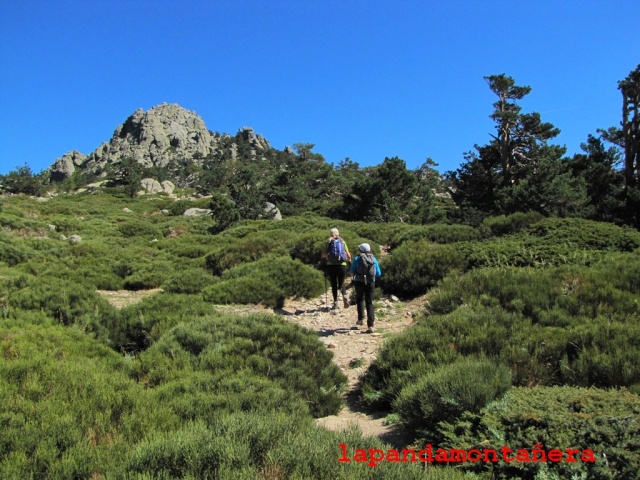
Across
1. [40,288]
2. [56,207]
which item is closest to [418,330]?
[40,288]

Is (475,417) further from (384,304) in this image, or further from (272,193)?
(272,193)

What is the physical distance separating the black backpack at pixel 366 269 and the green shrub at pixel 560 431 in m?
4.37

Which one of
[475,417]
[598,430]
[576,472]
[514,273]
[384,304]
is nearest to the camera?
[576,472]

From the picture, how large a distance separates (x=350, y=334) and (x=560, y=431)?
5055mm

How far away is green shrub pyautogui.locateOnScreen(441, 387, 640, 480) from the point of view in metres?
2.76

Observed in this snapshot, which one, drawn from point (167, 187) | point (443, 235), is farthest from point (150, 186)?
point (443, 235)

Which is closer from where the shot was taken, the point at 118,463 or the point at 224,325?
the point at 118,463

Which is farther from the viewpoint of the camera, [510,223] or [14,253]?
[510,223]

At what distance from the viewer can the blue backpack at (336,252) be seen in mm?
9445

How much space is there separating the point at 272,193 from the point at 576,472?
43.9m

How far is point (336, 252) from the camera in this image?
9.44m

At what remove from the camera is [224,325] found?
6070mm

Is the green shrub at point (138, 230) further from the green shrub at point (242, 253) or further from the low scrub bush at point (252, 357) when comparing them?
the low scrub bush at point (252, 357)

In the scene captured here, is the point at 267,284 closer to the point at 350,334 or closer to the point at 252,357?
the point at 350,334
